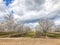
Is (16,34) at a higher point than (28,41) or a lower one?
higher

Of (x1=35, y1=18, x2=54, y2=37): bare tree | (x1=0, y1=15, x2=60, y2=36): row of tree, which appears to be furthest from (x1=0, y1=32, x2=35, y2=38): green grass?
(x1=35, y1=18, x2=54, y2=37): bare tree

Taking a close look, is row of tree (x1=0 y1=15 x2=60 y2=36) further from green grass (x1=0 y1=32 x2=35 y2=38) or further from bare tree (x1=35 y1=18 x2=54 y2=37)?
green grass (x1=0 y1=32 x2=35 y2=38)

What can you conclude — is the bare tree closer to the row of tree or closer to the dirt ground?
the row of tree

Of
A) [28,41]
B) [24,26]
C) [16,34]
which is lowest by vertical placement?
[28,41]

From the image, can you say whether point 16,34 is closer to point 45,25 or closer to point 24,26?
point 24,26

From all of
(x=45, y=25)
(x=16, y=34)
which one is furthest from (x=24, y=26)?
(x=45, y=25)

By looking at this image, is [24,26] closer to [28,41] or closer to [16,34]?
[16,34]

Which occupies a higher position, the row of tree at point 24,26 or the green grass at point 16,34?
the row of tree at point 24,26

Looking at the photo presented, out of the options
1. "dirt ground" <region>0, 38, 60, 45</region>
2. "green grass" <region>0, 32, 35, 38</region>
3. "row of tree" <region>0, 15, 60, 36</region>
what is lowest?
"dirt ground" <region>0, 38, 60, 45</region>

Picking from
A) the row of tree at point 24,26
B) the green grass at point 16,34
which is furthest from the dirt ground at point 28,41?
the row of tree at point 24,26

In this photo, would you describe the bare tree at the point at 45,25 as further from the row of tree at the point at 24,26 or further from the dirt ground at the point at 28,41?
the dirt ground at the point at 28,41

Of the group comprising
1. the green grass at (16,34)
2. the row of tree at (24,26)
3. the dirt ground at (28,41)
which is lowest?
the dirt ground at (28,41)

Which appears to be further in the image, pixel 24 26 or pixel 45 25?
pixel 24 26

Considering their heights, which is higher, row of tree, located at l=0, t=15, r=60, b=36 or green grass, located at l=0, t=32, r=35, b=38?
row of tree, located at l=0, t=15, r=60, b=36
